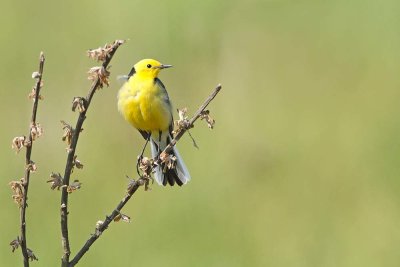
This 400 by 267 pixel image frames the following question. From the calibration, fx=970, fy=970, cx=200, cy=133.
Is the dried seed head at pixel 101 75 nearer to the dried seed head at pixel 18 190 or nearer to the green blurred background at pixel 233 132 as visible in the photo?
the dried seed head at pixel 18 190

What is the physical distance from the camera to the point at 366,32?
6375mm

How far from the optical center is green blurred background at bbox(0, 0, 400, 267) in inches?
191

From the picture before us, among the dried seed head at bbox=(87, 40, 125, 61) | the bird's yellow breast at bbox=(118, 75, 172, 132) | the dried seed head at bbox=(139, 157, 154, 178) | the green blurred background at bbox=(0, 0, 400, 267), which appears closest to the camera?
the dried seed head at bbox=(87, 40, 125, 61)

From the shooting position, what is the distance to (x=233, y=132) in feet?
18.4

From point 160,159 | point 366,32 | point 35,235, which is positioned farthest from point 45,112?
point 160,159

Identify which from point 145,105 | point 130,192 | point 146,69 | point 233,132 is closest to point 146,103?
point 145,105

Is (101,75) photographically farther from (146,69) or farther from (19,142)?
(146,69)

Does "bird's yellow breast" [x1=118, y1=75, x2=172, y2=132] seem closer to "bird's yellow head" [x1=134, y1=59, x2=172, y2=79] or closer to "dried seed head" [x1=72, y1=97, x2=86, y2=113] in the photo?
"bird's yellow head" [x1=134, y1=59, x2=172, y2=79]

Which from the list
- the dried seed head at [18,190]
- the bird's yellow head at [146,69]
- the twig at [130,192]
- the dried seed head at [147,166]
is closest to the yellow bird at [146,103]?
the bird's yellow head at [146,69]

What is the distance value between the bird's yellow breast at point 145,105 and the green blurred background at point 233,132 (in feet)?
3.73

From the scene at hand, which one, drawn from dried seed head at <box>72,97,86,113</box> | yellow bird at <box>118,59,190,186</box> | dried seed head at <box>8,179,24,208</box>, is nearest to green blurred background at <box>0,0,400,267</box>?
yellow bird at <box>118,59,190,186</box>

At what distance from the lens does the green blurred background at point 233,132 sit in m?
4.86

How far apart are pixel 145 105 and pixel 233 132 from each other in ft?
6.44

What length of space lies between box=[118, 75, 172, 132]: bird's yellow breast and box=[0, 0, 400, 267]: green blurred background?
114 cm
